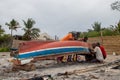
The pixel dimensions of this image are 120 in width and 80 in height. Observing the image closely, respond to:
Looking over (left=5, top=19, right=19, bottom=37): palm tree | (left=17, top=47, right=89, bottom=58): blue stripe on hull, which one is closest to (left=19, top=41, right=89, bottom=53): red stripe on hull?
(left=17, top=47, right=89, bottom=58): blue stripe on hull

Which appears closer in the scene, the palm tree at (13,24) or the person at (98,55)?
the person at (98,55)

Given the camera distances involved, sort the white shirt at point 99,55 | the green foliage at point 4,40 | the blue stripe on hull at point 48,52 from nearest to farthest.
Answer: the blue stripe on hull at point 48,52 → the white shirt at point 99,55 → the green foliage at point 4,40

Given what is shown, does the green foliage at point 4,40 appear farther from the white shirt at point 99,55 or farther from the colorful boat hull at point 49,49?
the colorful boat hull at point 49,49

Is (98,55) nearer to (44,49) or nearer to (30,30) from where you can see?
(44,49)

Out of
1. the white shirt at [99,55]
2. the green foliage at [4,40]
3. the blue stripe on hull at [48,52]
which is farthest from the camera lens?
the green foliage at [4,40]

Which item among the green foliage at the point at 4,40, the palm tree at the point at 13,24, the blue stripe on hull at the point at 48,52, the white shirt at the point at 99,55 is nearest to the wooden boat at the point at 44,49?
the blue stripe on hull at the point at 48,52

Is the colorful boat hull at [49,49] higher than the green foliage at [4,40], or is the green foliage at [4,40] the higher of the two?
the green foliage at [4,40]

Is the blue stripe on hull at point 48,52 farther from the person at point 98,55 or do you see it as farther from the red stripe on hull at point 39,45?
the person at point 98,55

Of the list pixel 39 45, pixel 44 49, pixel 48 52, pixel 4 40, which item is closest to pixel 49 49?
pixel 48 52

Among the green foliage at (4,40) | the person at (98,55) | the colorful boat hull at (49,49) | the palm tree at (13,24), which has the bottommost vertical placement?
the person at (98,55)

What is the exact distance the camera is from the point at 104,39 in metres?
28.2

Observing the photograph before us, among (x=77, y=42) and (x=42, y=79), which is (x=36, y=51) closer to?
(x=77, y=42)

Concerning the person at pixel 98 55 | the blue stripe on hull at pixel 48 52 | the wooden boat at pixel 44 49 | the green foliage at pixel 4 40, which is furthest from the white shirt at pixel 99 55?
the green foliage at pixel 4 40

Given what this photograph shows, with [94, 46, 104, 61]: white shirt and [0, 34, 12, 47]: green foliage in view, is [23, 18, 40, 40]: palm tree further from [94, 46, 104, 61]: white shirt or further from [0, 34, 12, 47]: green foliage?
[94, 46, 104, 61]: white shirt
